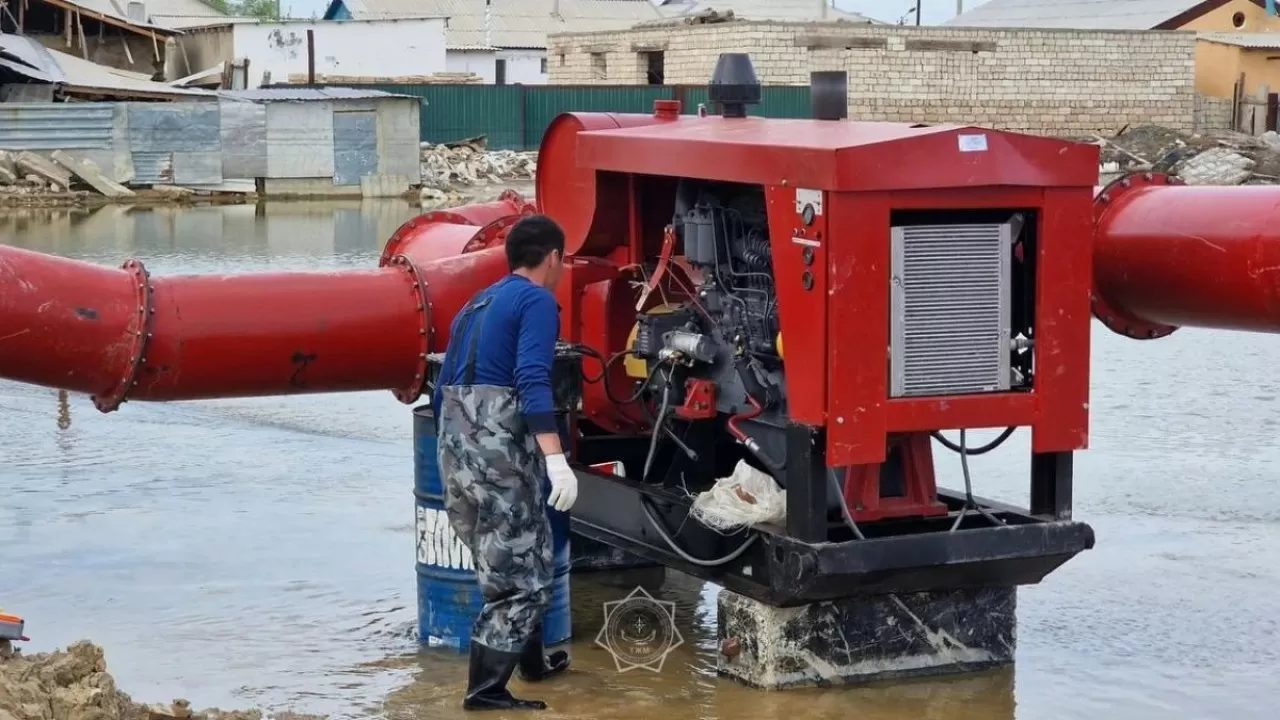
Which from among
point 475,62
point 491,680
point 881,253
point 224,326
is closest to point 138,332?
point 224,326

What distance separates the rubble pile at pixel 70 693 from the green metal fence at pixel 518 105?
37.0 meters

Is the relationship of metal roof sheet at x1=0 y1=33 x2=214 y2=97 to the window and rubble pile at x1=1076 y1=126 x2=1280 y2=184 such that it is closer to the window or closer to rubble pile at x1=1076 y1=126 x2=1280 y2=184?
the window

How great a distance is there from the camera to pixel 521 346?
566 centimetres

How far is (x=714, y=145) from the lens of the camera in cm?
607

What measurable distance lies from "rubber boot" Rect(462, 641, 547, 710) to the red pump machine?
81 centimetres

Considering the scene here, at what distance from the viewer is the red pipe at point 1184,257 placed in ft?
19.7

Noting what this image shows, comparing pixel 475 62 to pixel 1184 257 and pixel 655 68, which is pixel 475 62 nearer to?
pixel 655 68

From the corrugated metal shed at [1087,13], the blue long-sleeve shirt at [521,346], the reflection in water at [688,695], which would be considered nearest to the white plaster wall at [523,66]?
the corrugated metal shed at [1087,13]

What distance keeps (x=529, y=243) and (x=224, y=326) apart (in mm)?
1428

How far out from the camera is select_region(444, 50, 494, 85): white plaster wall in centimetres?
6456

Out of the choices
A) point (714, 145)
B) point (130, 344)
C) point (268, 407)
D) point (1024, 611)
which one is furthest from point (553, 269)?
point (268, 407)

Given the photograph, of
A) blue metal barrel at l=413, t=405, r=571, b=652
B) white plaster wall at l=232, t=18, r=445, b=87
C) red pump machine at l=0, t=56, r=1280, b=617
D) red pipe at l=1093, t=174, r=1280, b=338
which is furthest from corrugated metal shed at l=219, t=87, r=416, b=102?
red pipe at l=1093, t=174, r=1280, b=338

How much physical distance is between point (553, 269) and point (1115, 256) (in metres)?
2.08

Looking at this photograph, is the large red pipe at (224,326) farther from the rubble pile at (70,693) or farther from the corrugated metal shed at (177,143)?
the corrugated metal shed at (177,143)
